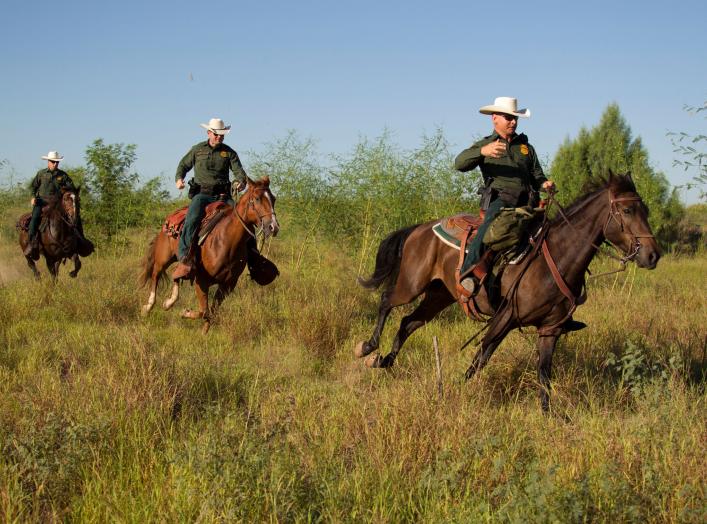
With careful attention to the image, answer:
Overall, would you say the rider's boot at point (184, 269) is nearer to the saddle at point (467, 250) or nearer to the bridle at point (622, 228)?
the saddle at point (467, 250)

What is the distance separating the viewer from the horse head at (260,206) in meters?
9.05

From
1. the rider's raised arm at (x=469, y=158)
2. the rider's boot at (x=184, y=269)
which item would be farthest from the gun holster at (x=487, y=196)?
the rider's boot at (x=184, y=269)

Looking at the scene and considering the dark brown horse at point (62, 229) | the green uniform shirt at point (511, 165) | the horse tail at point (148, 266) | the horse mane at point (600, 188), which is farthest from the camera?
the dark brown horse at point (62, 229)

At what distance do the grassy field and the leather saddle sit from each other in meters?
1.99

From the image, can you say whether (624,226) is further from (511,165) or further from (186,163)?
(186,163)

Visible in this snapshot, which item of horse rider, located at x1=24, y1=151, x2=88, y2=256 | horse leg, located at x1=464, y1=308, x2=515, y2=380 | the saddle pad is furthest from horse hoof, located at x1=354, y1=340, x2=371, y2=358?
horse rider, located at x1=24, y1=151, x2=88, y2=256

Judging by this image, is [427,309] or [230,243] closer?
[427,309]

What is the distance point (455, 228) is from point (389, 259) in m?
1.15

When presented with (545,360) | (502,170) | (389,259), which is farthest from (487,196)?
(545,360)

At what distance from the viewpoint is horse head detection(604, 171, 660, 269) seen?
5.83 meters

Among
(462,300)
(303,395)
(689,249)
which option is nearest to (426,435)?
(303,395)

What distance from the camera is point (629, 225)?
19.6 ft

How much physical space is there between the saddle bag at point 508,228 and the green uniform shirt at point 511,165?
1.57ft

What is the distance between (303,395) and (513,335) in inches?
129
